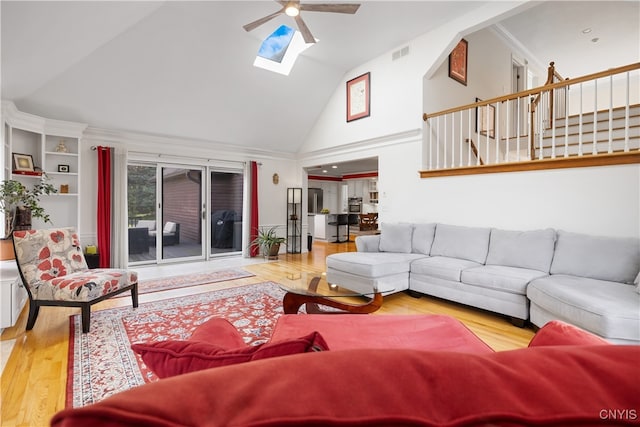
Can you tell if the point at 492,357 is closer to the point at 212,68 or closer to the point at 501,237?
the point at 501,237

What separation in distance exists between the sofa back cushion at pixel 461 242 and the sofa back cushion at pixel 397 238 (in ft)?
1.21

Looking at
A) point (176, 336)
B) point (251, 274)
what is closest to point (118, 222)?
point (251, 274)

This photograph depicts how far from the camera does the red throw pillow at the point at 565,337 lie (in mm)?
857

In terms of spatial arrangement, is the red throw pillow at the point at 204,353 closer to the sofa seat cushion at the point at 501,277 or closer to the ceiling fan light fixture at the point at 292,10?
the sofa seat cushion at the point at 501,277

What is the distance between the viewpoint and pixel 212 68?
490 cm

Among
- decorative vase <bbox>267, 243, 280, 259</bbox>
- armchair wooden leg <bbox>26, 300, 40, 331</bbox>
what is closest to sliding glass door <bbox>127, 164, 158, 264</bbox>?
decorative vase <bbox>267, 243, 280, 259</bbox>

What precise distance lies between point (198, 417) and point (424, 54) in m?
5.48

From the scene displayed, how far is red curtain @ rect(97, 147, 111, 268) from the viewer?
5.01 m

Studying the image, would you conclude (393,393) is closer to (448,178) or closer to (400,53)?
(448,178)

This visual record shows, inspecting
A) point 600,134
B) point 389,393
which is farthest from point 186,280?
point 600,134

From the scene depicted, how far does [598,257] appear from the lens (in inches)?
113

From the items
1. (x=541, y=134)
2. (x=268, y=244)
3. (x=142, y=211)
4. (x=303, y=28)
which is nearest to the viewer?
(x=303, y=28)

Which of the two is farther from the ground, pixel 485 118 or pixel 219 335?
pixel 485 118

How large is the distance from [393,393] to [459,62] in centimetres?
633
